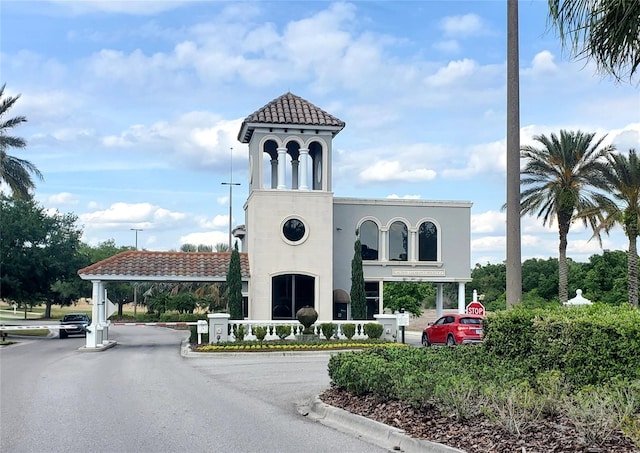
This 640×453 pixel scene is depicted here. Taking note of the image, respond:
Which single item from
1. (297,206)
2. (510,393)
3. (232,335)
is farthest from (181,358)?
(510,393)

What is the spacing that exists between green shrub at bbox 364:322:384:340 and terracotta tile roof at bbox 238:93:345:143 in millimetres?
8996

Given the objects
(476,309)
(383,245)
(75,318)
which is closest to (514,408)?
(476,309)

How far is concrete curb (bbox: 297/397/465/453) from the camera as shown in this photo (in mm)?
9141

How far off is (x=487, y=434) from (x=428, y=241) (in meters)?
27.5

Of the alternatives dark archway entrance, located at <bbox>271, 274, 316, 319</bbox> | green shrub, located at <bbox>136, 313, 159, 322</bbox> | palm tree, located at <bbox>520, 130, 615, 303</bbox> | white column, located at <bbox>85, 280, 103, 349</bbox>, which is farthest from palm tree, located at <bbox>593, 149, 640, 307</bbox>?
green shrub, located at <bbox>136, 313, 159, 322</bbox>

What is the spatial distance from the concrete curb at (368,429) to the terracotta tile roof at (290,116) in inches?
855

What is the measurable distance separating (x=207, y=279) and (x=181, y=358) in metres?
7.40

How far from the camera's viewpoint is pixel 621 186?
3509cm

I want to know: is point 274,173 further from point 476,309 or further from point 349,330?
point 476,309

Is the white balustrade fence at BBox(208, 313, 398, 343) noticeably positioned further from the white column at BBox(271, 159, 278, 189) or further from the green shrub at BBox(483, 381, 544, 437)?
the green shrub at BBox(483, 381, 544, 437)

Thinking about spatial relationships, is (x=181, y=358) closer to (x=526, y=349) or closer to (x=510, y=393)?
(x=526, y=349)

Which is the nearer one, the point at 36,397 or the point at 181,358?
the point at 36,397

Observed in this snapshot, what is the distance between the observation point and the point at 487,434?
8961 mm

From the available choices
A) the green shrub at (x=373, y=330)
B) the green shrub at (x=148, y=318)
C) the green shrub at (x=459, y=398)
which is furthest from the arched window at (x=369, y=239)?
the green shrub at (x=148, y=318)
